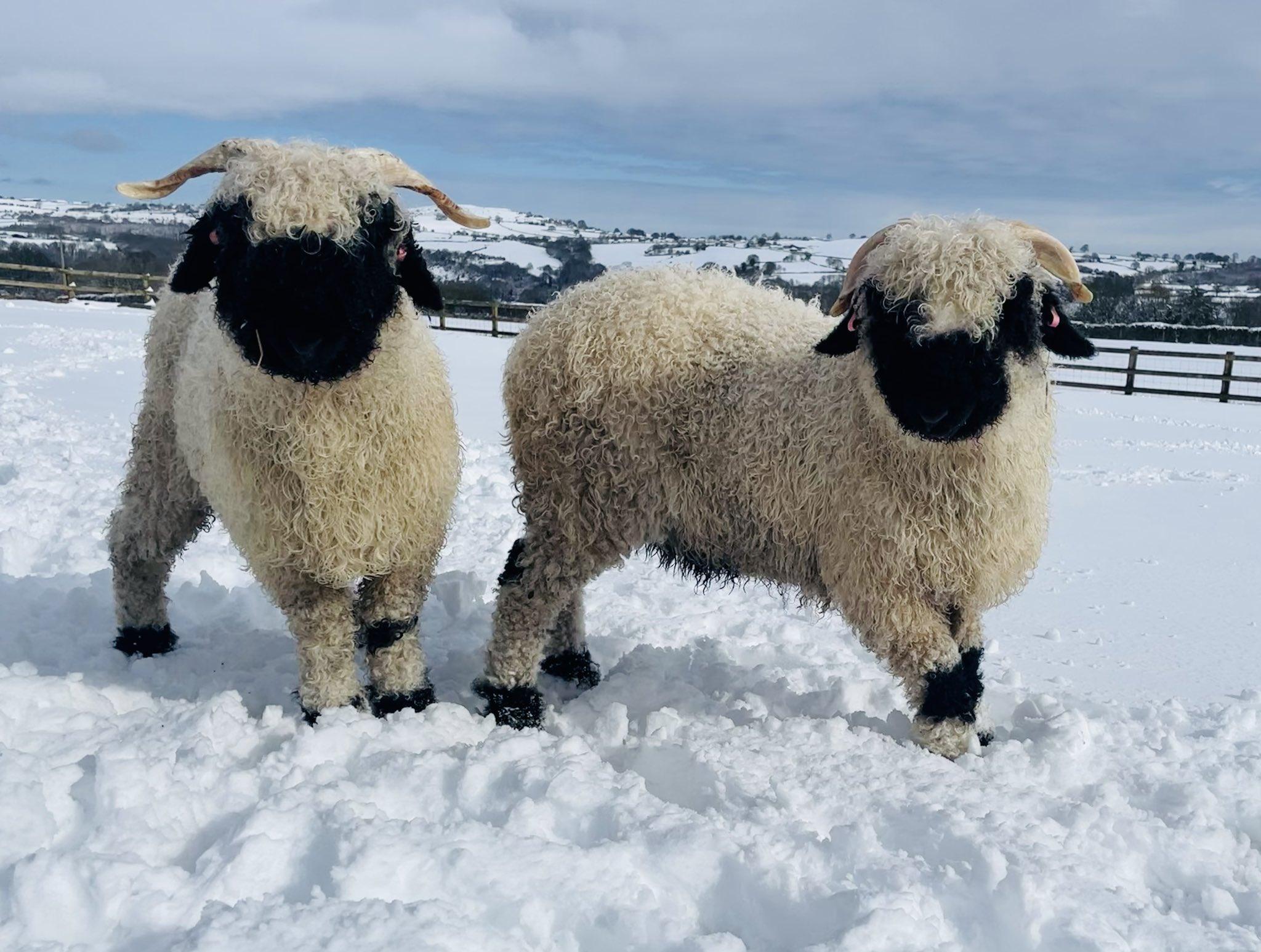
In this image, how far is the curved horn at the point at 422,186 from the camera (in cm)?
374

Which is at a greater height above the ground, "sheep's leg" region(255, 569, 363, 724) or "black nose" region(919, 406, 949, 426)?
"black nose" region(919, 406, 949, 426)

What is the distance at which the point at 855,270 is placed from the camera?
3900 mm

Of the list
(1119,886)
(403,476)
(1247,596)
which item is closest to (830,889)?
(1119,886)

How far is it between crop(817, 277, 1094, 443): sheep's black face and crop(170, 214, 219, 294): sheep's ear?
261 centimetres

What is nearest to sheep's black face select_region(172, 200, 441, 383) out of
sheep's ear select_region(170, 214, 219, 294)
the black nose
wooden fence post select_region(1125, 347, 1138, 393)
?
sheep's ear select_region(170, 214, 219, 294)

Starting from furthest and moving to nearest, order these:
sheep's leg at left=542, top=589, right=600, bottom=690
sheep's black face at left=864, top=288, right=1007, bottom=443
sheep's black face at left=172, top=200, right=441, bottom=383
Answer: sheep's leg at left=542, top=589, right=600, bottom=690 → sheep's black face at left=864, top=288, right=1007, bottom=443 → sheep's black face at left=172, top=200, right=441, bottom=383

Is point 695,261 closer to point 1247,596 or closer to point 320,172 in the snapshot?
point 320,172

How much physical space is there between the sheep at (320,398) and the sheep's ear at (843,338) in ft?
5.25

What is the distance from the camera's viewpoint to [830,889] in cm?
266

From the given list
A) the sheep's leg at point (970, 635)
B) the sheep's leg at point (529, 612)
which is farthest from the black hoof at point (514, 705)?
the sheep's leg at point (970, 635)

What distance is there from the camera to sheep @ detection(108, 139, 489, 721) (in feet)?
10.7

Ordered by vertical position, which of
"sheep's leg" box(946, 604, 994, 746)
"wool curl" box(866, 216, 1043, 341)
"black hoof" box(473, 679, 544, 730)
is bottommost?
"black hoof" box(473, 679, 544, 730)

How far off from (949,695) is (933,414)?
1.24 metres

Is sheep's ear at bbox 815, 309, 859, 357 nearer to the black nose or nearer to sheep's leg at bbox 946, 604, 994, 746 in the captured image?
the black nose
